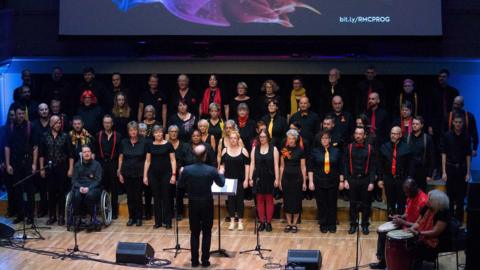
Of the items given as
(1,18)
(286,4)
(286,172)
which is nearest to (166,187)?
(286,172)

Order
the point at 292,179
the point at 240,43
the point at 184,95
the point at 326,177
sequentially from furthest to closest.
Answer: the point at 240,43, the point at 184,95, the point at 292,179, the point at 326,177

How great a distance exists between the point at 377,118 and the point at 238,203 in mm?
2186

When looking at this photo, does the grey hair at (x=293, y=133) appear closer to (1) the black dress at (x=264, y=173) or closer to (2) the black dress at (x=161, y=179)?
(1) the black dress at (x=264, y=173)

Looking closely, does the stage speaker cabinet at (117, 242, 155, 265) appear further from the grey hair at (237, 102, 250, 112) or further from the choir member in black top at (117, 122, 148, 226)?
the grey hair at (237, 102, 250, 112)

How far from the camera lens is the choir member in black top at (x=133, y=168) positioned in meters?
12.2

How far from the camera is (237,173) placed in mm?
11969

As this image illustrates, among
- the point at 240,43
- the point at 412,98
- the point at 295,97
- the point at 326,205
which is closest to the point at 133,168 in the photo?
the point at 295,97

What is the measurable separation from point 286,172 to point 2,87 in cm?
508

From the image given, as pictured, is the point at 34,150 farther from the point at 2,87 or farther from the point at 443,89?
the point at 443,89

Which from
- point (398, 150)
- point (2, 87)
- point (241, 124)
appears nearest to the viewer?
point (398, 150)

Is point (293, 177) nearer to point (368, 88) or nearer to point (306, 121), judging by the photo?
point (306, 121)

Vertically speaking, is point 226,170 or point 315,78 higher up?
point 315,78

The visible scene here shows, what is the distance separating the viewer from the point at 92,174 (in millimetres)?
12109

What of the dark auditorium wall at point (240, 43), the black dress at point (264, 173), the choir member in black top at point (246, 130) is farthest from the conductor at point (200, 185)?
the dark auditorium wall at point (240, 43)
